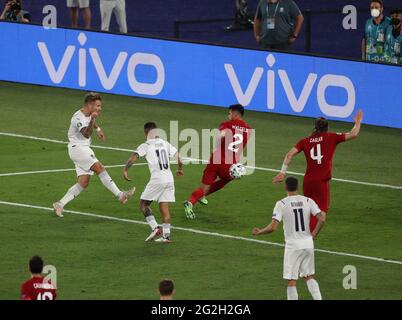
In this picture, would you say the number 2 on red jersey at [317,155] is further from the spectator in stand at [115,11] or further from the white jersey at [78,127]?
the spectator in stand at [115,11]

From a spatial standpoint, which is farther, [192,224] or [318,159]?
[192,224]

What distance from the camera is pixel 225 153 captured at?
23.6m

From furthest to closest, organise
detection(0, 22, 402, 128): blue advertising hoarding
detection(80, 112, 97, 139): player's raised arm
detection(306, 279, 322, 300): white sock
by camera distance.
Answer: detection(0, 22, 402, 128): blue advertising hoarding, detection(80, 112, 97, 139): player's raised arm, detection(306, 279, 322, 300): white sock

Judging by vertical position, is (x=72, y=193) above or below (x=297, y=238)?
above

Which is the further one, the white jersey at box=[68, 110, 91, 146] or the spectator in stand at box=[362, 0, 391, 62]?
the spectator in stand at box=[362, 0, 391, 62]

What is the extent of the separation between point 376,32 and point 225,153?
9.58m

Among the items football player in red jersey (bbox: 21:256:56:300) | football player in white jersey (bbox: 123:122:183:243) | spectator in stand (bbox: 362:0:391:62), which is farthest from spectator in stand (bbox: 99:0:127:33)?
football player in red jersey (bbox: 21:256:56:300)

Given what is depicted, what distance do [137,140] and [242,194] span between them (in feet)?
16.9

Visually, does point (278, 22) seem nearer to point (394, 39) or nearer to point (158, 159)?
point (394, 39)

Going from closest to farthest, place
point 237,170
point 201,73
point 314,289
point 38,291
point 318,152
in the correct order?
1. point 38,291
2. point 314,289
3. point 318,152
4. point 237,170
5. point 201,73

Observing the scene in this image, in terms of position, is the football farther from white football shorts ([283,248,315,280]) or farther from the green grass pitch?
white football shorts ([283,248,315,280])

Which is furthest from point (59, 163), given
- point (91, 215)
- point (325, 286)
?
point (325, 286)

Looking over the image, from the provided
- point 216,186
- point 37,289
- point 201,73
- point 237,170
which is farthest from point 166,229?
point 201,73

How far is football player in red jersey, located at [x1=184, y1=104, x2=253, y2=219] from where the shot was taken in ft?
76.8
